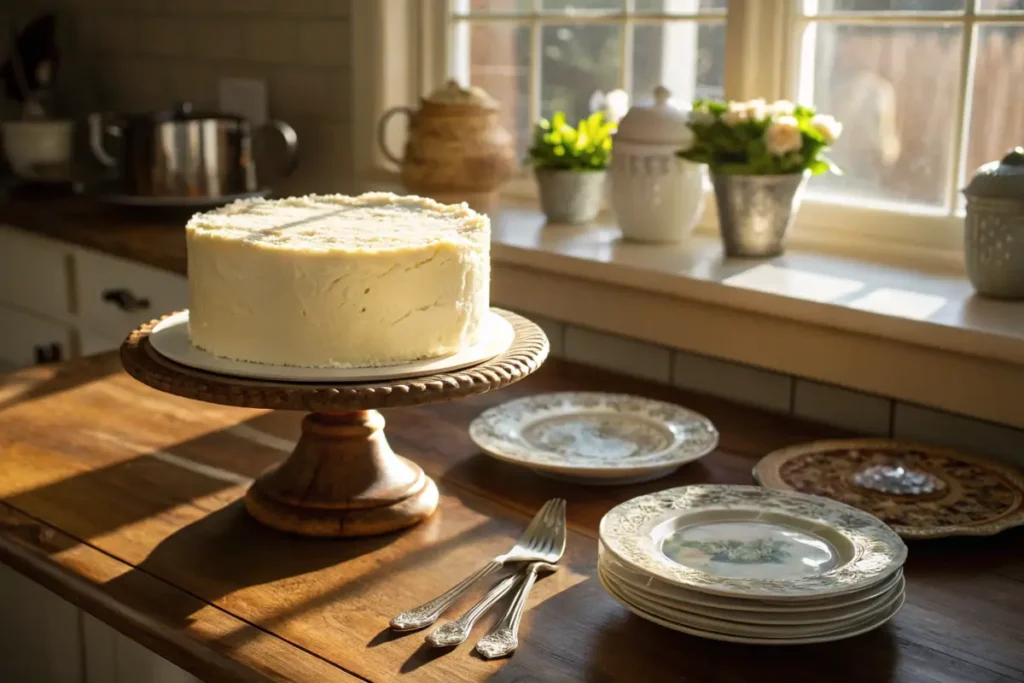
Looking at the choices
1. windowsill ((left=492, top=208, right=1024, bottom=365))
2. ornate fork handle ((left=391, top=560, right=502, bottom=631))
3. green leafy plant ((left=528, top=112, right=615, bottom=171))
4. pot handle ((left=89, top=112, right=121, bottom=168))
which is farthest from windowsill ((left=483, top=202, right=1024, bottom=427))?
pot handle ((left=89, top=112, right=121, bottom=168))

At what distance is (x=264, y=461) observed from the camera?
4.04ft

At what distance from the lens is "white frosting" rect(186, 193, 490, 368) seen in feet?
3.23


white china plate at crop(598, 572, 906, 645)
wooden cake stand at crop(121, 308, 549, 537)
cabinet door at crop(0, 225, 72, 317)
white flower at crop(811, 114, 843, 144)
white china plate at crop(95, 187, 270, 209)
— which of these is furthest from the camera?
cabinet door at crop(0, 225, 72, 317)

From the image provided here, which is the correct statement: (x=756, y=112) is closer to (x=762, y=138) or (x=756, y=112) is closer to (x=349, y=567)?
(x=762, y=138)

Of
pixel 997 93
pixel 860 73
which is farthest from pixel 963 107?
pixel 860 73

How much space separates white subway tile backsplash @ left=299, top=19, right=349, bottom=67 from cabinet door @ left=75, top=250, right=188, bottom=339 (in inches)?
20.5

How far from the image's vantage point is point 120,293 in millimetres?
2068

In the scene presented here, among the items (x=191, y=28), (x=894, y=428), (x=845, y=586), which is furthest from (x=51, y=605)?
(x=191, y=28)

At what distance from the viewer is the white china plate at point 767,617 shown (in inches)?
32.8

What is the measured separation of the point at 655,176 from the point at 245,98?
112 cm

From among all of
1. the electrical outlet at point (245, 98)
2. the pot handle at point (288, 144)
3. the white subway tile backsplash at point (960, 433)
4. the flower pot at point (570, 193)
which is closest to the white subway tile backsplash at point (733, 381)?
the white subway tile backsplash at point (960, 433)

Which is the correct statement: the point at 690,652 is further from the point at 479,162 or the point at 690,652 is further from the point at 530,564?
the point at 479,162

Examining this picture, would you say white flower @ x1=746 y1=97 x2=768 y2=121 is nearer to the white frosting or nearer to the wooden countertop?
the white frosting

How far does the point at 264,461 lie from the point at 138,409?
240mm
